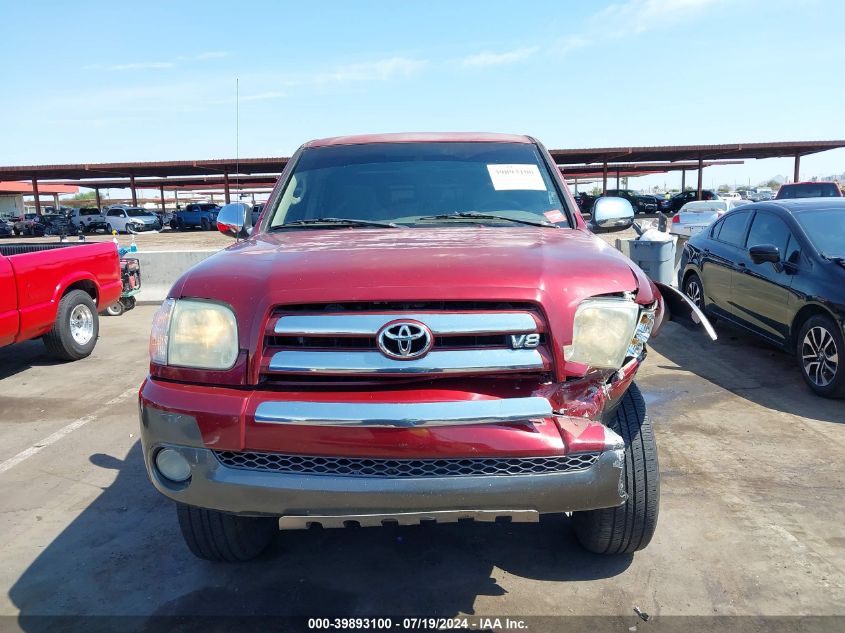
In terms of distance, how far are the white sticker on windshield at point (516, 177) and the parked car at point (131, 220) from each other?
3705 centimetres

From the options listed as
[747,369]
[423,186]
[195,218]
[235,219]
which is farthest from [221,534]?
[195,218]

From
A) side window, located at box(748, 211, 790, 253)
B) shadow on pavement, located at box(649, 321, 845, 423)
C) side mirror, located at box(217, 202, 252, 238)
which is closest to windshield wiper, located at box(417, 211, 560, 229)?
side mirror, located at box(217, 202, 252, 238)

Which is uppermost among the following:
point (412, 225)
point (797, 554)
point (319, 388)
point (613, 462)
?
point (412, 225)

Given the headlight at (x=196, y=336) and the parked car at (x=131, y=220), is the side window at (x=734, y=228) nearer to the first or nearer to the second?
the headlight at (x=196, y=336)

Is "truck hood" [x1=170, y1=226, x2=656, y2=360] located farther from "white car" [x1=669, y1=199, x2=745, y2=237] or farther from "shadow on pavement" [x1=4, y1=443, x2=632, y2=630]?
"white car" [x1=669, y1=199, x2=745, y2=237]

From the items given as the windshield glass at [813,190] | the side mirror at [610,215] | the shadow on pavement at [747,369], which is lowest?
the shadow on pavement at [747,369]

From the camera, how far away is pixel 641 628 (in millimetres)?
2551

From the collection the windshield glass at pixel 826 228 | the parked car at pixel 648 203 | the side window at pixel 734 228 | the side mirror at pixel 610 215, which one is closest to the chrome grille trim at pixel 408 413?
the side mirror at pixel 610 215

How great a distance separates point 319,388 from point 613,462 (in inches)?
40.0

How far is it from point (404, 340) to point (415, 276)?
0.78ft

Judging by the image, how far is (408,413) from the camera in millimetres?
2154

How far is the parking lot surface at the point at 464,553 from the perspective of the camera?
2.75m

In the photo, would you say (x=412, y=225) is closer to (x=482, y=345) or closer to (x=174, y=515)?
(x=482, y=345)

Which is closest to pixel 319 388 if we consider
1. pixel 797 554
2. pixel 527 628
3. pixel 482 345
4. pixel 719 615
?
pixel 482 345
